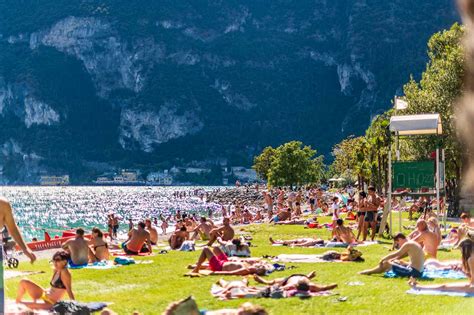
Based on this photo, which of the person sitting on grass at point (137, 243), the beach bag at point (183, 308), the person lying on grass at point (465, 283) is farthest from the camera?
the person sitting on grass at point (137, 243)

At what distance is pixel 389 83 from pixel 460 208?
162727 mm

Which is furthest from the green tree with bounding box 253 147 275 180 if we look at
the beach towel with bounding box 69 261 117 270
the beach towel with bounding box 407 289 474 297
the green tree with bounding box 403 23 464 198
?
the beach towel with bounding box 407 289 474 297

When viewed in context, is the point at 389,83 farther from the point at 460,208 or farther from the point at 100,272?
the point at 100,272

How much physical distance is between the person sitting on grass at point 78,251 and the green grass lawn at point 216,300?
87 centimetres

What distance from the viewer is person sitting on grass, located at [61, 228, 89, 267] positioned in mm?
15609

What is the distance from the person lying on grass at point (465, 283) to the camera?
1023 centimetres

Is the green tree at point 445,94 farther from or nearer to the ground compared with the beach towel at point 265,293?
farther from the ground

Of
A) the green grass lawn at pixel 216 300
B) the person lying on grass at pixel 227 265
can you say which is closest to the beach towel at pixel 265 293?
the green grass lawn at pixel 216 300

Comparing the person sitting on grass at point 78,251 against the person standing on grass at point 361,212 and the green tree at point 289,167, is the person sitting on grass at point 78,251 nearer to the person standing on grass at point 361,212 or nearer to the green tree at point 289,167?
the person standing on grass at point 361,212

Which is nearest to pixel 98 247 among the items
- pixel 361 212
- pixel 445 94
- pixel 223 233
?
pixel 223 233

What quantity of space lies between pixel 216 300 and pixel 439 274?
180 inches

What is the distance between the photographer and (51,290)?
9750 millimetres

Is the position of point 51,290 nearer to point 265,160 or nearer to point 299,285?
point 299,285

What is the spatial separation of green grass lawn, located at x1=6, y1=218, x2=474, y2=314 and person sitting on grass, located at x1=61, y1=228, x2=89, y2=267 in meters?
0.87
